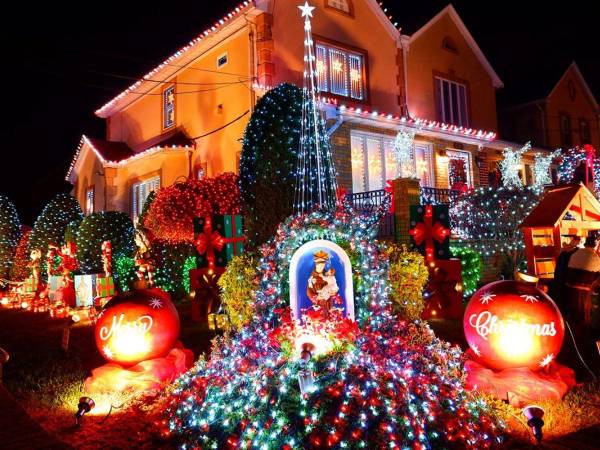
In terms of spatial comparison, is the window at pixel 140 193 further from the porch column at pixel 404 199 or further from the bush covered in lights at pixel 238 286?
the bush covered in lights at pixel 238 286

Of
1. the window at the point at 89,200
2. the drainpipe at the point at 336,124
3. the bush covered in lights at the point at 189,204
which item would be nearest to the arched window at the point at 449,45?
the drainpipe at the point at 336,124

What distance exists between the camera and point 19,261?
2125 centimetres

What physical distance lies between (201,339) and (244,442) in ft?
15.7

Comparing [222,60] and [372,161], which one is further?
[372,161]

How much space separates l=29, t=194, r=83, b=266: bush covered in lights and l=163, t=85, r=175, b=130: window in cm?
483

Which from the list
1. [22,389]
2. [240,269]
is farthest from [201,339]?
[22,389]

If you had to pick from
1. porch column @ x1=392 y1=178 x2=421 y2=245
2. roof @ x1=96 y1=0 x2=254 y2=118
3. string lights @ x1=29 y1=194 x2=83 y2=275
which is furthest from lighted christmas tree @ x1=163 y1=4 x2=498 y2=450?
string lights @ x1=29 y1=194 x2=83 y2=275

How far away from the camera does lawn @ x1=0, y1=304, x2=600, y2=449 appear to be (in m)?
5.15

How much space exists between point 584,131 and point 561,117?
90.1 inches

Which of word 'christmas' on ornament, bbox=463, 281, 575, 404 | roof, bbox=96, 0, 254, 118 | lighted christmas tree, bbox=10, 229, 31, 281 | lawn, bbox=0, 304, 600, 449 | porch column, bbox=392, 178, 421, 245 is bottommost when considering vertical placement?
lawn, bbox=0, 304, 600, 449

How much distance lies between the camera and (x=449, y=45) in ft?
75.0

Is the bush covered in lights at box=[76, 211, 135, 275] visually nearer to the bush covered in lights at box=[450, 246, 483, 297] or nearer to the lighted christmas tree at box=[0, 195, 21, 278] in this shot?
the lighted christmas tree at box=[0, 195, 21, 278]

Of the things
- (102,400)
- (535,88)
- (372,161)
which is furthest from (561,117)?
(102,400)

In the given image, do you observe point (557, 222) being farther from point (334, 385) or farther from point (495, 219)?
point (334, 385)
